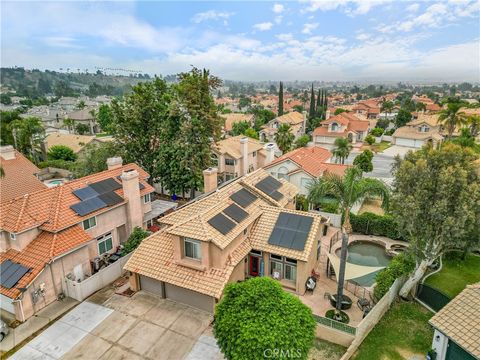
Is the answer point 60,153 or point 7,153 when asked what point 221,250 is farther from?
point 60,153

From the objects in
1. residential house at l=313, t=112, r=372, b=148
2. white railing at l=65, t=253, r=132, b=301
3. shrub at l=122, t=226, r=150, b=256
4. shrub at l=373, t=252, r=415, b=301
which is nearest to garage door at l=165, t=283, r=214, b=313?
white railing at l=65, t=253, r=132, b=301

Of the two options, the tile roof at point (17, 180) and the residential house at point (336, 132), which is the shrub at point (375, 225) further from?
the residential house at point (336, 132)

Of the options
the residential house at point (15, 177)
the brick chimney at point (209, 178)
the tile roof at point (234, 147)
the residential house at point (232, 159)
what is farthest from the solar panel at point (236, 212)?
the residential house at point (15, 177)

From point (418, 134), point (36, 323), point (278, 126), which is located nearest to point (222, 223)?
point (36, 323)

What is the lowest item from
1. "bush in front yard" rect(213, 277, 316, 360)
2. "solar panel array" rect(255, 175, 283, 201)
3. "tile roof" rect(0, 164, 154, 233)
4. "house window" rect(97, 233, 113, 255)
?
"house window" rect(97, 233, 113, 255)

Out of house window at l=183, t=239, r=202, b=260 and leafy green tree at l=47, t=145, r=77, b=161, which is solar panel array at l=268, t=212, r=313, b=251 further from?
leafy green tree at l=47, t=145, r=77, b=161

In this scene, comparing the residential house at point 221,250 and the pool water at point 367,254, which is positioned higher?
the residential house at point 221,250
